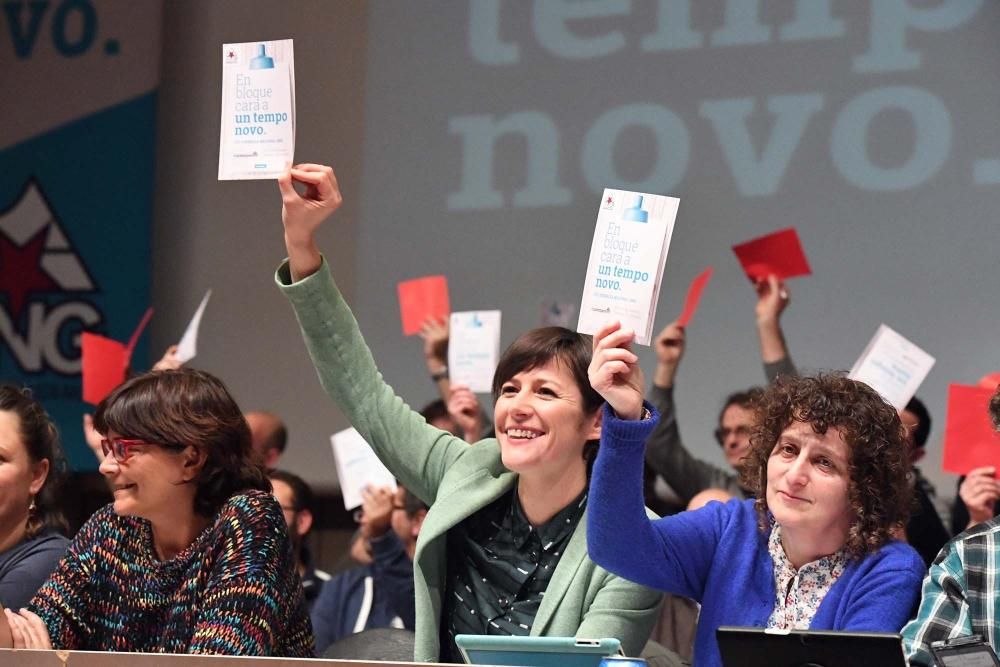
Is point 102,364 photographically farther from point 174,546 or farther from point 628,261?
point 628,261

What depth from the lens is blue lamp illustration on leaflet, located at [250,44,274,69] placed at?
103 inches

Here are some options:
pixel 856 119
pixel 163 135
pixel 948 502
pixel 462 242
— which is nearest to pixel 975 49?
Result: pixel 856 119

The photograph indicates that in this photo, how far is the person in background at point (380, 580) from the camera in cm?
438

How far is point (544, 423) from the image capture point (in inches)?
101

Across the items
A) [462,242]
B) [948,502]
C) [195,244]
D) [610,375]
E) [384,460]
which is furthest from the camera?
[195,244]

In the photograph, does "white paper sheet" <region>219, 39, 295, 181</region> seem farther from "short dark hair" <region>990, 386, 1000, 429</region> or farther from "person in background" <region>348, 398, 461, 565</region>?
"person in background" <region>348, 398, 461, 565</region>

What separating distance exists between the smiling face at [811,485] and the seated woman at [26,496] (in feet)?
5.02

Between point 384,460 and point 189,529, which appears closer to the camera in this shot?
point 189,529

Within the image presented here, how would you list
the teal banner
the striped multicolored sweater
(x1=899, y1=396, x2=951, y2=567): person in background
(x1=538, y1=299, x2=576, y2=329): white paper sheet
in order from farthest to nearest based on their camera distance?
the teal banner → (x1=538, y1=299, x2=576, y2=329): white paper sheet → (x1=899, y1=396, x2=951, y2=567): person in background → the striped multicolored sweater

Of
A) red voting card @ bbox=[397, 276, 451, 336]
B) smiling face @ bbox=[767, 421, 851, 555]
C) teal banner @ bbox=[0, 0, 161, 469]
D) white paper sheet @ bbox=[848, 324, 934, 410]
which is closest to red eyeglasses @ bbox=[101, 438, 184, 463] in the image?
smiling face @ bbox=[767, 421, 851, 555]

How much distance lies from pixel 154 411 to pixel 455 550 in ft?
2.09

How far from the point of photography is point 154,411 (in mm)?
2605

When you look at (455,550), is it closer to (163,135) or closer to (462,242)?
(462,242)

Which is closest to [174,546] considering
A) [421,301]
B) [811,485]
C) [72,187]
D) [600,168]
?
[811,485]
